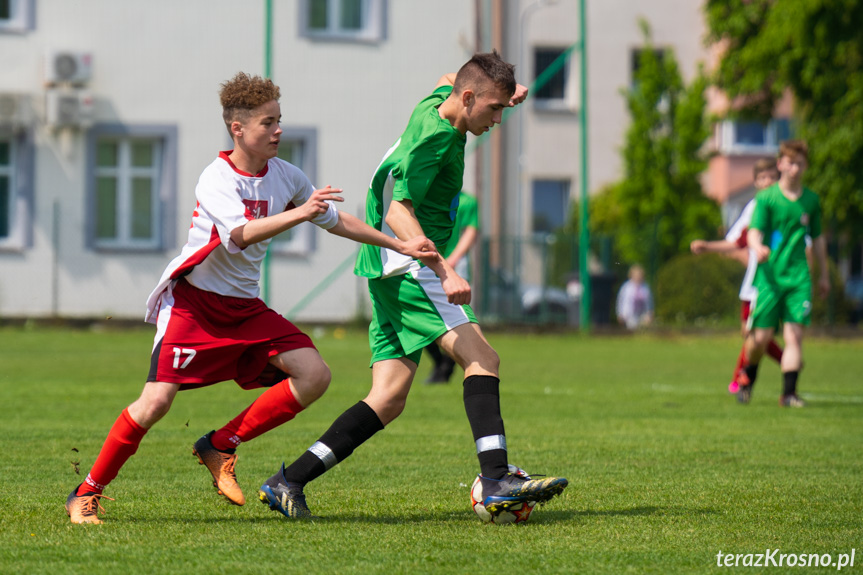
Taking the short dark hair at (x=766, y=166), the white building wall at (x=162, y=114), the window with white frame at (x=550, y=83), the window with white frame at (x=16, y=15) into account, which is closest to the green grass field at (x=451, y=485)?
the short dark hair at (x=766, y=166)

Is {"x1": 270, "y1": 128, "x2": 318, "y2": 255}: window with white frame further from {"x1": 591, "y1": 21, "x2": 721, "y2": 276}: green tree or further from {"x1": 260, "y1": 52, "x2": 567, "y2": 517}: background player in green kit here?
{"x1": 260, "y1": 52, "x2": 567, "y2": 517}: background player in green kit

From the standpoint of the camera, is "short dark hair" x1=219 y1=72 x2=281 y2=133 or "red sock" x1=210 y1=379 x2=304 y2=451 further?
"red sock" x1=210 y1=379 x2=304 y2=451

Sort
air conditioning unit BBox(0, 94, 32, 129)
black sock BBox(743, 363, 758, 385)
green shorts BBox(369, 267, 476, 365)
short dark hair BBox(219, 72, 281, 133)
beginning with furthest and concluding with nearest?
air conditioning unit BBox(0, 94, 32, 129) → black sock BBox(743, 363, 758, 385) → green shorts BBox(369, 267, 476, 365) → short dark hair BBox(219, 72, 281, 133)

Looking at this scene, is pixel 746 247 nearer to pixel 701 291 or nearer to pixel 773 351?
pixel 773 351

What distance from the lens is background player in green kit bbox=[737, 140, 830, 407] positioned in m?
9.57

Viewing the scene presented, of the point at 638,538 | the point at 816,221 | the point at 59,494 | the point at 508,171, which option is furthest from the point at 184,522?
the point at 508,171

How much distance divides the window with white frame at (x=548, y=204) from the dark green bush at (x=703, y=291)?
918 cm

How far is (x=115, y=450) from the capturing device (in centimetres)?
467

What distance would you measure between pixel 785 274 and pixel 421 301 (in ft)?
18.4

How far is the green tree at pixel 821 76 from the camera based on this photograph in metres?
22.5

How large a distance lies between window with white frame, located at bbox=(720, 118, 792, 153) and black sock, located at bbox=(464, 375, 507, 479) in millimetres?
31747

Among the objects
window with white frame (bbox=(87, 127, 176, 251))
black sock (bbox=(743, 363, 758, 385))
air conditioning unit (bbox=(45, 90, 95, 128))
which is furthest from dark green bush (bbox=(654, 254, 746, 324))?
black sock (bbox=(743, 363, 758, 385))

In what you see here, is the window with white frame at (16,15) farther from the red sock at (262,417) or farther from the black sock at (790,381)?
the red sock at (262,417)

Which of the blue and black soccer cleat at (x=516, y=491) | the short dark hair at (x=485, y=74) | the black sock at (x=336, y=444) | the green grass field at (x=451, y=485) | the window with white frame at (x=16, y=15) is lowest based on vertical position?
the green grass field at (x=451, y=485)
